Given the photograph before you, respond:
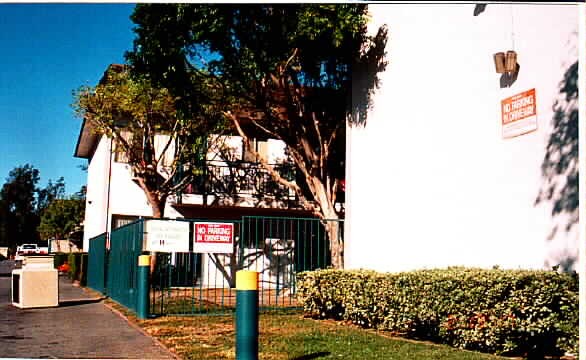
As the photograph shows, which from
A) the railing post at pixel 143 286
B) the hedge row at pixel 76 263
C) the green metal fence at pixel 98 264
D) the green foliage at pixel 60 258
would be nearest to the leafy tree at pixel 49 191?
the railing post at pixel 143 286

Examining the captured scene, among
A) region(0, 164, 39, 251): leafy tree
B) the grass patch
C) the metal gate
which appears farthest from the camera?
the metal gate

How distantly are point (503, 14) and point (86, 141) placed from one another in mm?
16558

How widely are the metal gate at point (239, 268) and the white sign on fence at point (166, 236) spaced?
35 centimetres

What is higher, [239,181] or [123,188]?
[239,181]

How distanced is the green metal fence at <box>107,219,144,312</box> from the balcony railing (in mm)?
5976

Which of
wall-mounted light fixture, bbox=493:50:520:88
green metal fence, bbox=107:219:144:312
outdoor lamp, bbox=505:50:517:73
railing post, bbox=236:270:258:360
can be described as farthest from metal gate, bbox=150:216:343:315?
railing post, bbox=236:270:258:360

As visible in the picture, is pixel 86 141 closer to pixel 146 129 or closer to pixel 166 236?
pixel 146 129

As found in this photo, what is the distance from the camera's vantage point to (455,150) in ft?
34.2

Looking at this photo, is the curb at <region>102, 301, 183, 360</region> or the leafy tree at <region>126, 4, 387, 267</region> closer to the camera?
the curb at <region>102, 301, 183, 360</region>

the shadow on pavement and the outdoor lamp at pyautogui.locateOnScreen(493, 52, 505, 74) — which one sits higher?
the outdoor lamp at pyautogui.locateOnScreen(493, 52, 505, 74)

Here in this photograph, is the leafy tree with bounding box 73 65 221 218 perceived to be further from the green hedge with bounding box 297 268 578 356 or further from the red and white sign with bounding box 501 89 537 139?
the red and white sign with bounding box 501 89 537 139

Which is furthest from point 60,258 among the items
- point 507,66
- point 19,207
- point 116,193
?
point 507,66

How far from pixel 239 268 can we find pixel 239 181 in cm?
954

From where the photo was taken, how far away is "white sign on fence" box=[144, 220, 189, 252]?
39.2 feet
